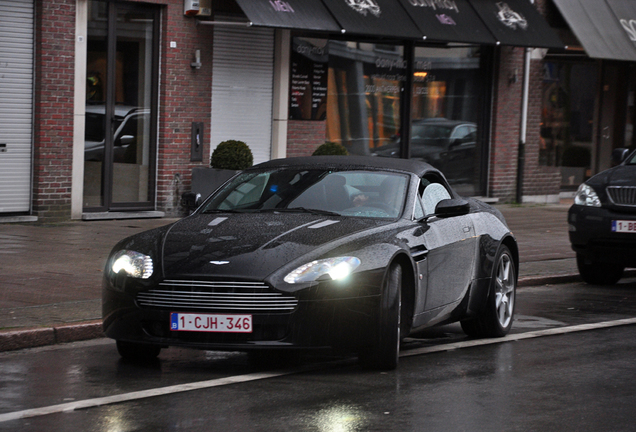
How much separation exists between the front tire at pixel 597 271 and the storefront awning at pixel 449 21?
7.66 m

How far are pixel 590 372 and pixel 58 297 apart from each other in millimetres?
4466

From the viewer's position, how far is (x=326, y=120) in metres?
19.1

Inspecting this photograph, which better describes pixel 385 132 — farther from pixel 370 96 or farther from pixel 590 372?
pixel 590 372

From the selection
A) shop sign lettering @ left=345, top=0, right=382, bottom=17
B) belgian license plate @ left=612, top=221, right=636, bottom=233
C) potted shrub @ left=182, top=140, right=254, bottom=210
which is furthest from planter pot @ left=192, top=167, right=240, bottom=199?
belgian license plate @ left=612, top=221, right=636, bottom=233

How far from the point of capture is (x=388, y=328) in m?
6.74

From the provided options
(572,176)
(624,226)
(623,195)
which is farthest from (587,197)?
(572,176)

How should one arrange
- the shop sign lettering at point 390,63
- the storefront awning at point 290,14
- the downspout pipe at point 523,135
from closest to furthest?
the storefront awning at point 290,14 < the shop sign lettering at point 390,63 < the downspout pipe at point 523,135

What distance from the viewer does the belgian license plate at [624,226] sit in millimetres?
A: 11838

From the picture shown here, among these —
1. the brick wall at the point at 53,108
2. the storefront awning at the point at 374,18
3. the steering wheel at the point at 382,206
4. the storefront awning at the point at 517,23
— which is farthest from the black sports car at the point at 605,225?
the storefront awning at the point at 517,23

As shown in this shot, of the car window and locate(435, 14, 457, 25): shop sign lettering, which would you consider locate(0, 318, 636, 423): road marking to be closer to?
the car window

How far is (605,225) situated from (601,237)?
14 centimetres

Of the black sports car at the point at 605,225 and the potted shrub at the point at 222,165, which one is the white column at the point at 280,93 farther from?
the black sports car at the point at 605,225

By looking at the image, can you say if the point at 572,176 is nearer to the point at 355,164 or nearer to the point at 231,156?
the point at 231,156

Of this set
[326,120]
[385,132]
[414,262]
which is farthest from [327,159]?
[385,132]
